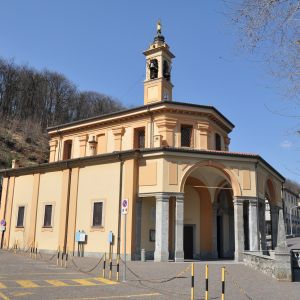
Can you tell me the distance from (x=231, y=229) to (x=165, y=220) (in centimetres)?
781

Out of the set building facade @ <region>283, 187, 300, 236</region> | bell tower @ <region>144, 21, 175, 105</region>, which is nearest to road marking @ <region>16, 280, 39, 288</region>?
bell tower @ <region>144, 21, 175, 105</region>

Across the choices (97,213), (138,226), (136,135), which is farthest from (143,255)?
(136,135)

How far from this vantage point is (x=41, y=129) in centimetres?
6281

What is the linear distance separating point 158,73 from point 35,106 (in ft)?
137

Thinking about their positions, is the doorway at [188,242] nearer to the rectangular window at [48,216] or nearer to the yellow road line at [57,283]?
the rectangular window at [48,216]

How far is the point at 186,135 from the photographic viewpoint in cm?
2620

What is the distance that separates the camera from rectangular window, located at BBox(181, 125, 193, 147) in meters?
26.1

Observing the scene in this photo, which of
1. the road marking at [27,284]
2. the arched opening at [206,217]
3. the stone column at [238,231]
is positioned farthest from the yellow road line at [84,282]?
the arched opening at [206,217]

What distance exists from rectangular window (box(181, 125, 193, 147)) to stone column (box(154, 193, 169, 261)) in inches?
238

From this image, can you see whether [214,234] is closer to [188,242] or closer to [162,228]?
[188,242]

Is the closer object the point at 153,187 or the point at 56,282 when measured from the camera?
the point at 56,282

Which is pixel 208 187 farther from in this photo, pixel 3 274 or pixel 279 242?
pixel 3 274

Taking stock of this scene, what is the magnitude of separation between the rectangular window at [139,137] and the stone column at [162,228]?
21.8ft

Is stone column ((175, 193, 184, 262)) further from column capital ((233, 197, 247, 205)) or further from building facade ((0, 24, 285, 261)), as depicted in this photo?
column capital ((233, 197, 247, 205))
